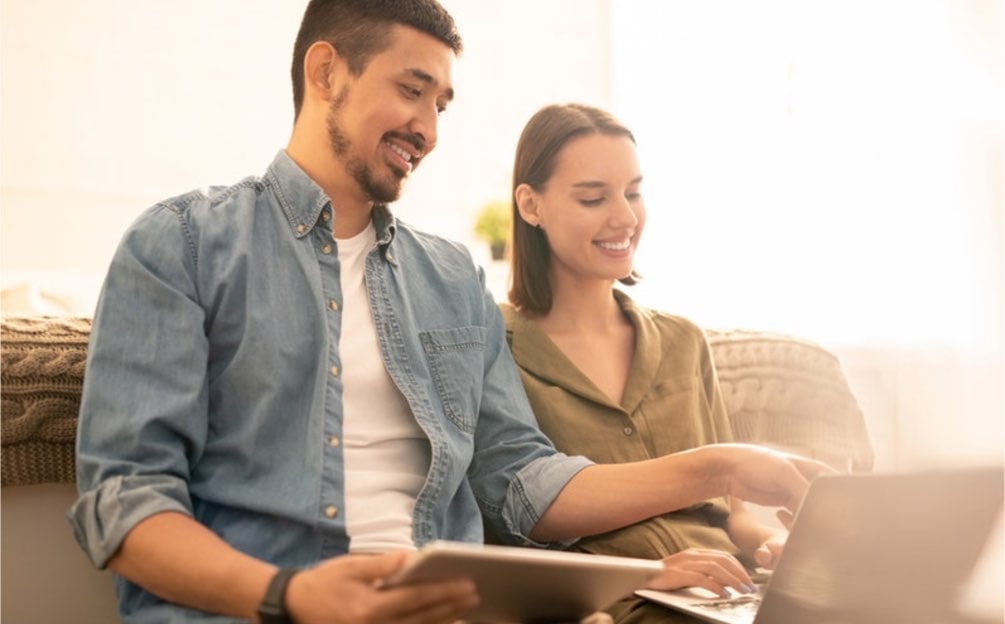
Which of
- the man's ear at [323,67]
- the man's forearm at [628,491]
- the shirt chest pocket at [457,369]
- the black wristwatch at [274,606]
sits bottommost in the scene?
the man's forearm at [628,491]

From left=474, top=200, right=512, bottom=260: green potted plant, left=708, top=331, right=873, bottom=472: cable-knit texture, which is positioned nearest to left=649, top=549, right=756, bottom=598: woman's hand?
left=708, top=331, right=873, bottom=472: cable-knit texture

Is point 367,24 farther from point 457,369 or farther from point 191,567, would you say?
point 191,567

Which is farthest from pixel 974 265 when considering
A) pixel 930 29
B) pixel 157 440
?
pixel 157 440

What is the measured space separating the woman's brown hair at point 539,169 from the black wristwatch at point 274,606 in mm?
752

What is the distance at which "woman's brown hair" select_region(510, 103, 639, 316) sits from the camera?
60.4 inches

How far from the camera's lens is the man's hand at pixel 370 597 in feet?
2.50

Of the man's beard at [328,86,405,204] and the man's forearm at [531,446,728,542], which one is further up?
the man's beard at [328,86,405,204]

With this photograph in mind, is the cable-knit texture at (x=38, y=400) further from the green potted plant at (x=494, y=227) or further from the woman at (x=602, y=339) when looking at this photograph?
the green potted plant at (x=494, y=227)

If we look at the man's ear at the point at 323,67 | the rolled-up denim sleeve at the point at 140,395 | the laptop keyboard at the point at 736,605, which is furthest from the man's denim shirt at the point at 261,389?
the laptop keyboard at the point at 736,605

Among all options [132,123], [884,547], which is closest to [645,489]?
[884,547]

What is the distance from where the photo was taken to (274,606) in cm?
81

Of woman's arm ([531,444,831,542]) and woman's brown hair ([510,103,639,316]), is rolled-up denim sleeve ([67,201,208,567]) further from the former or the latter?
woman's brown hair ([510,103,639,316])

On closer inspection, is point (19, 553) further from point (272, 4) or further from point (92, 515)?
point (272, 4)

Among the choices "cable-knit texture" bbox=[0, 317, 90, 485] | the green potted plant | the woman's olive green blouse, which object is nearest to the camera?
"cable-knit texture" bbox=[0, 317, 90, 485]
